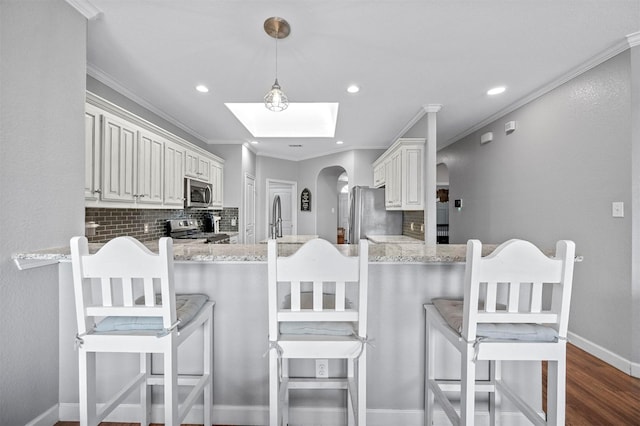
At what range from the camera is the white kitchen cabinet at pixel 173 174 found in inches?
Result: 132

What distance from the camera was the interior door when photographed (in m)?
5.40

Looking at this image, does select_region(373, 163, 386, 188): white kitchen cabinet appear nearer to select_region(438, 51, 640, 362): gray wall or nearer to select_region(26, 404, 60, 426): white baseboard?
select_region(438, 51, 640, 362): gray wall

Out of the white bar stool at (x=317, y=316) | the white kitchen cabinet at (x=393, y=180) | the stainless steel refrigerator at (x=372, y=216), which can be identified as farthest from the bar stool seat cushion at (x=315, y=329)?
the stainless steel refrigerator at (x=372, y=216)

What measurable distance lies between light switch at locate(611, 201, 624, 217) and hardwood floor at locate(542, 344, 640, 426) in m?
1.21

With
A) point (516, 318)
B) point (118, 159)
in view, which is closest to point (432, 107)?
point (516, 318)

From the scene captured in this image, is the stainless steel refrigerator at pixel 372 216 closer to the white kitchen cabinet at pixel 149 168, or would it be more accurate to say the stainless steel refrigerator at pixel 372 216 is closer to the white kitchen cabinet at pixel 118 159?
the white kitchen cabinet at pixel 149 168

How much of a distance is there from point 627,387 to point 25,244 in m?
3.82

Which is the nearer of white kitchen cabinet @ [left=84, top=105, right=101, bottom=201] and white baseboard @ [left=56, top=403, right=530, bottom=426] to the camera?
white baseboard @ [left=56, top=403, right=530, bottom=426]

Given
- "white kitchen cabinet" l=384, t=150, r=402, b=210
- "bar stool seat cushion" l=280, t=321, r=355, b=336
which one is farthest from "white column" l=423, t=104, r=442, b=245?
→ "bar stool seat cushion" l=280, t=321, r=355, b=336

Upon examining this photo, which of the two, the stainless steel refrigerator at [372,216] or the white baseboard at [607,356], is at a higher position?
the stainless steel refrigerator at [372,216]

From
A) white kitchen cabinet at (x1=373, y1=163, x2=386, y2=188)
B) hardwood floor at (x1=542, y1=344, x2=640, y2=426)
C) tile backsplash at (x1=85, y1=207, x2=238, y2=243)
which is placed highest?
white kitchen cabinet at (x1=373, y1=163, x2=386, y2=188)

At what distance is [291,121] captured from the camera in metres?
4.93

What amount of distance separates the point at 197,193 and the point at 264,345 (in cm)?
305

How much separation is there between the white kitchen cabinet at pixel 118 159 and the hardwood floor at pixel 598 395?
1.69 m
